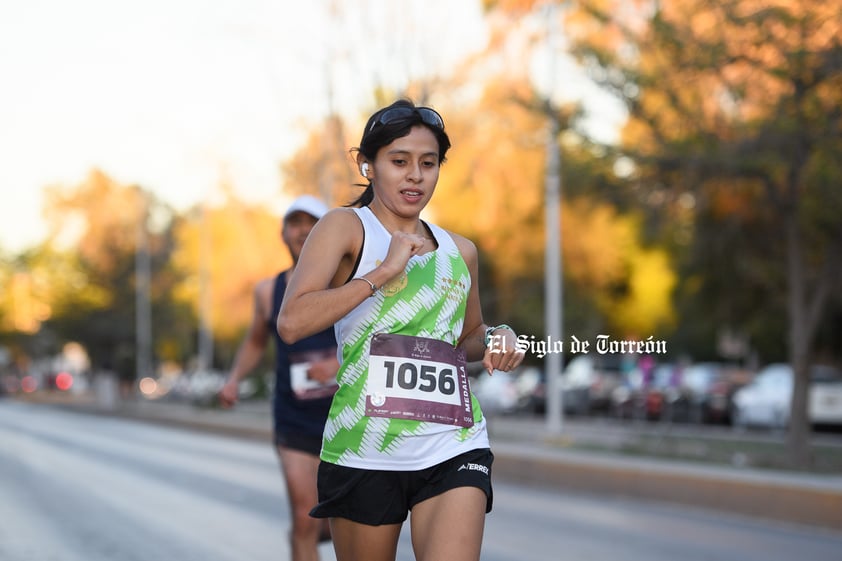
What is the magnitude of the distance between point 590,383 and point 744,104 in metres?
24.3

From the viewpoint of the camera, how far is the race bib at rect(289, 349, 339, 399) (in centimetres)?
648

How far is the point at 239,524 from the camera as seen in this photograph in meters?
11.8

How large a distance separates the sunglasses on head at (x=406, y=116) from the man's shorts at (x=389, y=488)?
3.09 feet

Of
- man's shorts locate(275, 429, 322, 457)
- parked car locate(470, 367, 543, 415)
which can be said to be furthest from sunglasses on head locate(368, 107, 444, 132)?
parked car locate(470, 367, 543, 415)

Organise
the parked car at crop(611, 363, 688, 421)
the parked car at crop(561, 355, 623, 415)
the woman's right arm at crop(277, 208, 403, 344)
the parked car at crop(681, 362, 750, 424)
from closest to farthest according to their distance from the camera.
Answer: the woman's right arm at crop(277, 208, 403, 344)
the parked car at crop(611, 363, 688, 421)
the parked car at crop(681, 362, 750, 424)
the parked car at crop(561, 355, 623, 415)

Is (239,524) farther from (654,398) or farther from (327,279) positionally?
(654,398)

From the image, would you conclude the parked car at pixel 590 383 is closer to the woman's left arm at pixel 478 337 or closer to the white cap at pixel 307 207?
the white cap at pixel 307 207

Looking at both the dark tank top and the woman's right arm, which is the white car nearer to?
the dark tank top

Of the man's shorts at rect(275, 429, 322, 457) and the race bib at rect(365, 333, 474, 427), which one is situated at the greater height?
the race bib at rect(365, 333, 474, 427)

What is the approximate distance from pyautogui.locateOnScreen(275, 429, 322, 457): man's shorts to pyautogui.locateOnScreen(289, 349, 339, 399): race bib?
0.18m

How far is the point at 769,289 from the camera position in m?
26.1

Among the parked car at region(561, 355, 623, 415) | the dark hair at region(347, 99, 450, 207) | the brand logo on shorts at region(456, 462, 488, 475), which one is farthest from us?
the parked car at region(561, 355, 623, 415)

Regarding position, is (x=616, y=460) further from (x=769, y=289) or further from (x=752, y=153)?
(x=769, y=289)

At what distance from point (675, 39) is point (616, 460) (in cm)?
497
